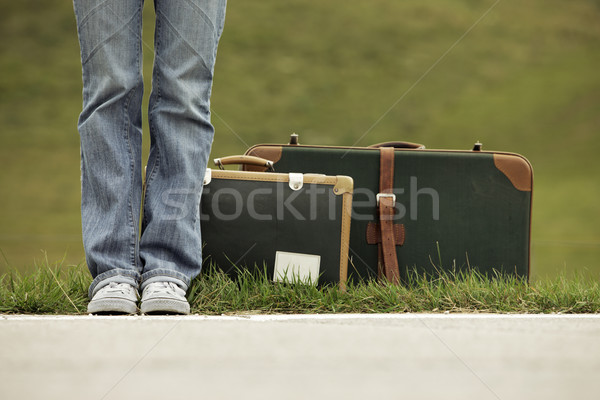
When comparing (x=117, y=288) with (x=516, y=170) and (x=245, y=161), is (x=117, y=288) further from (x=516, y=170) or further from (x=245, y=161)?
(x=516, y=170)

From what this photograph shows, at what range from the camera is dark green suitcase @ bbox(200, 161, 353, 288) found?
3.76 feet

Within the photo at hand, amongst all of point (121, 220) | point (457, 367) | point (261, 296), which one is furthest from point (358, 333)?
point (121, 220)

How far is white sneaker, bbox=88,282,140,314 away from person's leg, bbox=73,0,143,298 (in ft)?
0.09

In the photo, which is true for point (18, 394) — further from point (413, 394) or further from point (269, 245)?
point (269, 245)

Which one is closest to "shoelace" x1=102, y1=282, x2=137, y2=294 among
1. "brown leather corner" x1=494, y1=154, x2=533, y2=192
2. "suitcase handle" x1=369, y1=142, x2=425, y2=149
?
"suitcase handle" x1=369, y1=142, x2=425, y2=149

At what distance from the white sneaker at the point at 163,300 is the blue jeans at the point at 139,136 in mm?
30

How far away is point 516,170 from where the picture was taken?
136 cm

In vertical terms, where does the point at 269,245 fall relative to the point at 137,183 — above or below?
below

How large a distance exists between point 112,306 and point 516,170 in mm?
935

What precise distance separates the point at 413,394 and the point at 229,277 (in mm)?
594

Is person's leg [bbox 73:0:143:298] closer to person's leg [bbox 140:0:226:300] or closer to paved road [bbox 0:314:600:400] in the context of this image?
person's leg [bbox 140:0:226:300]

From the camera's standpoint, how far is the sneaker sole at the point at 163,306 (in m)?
0.86

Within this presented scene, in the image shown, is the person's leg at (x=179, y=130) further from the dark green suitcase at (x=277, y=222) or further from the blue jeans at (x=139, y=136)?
the dark green suitcase at (x=277, y=222)

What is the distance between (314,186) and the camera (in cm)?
118
